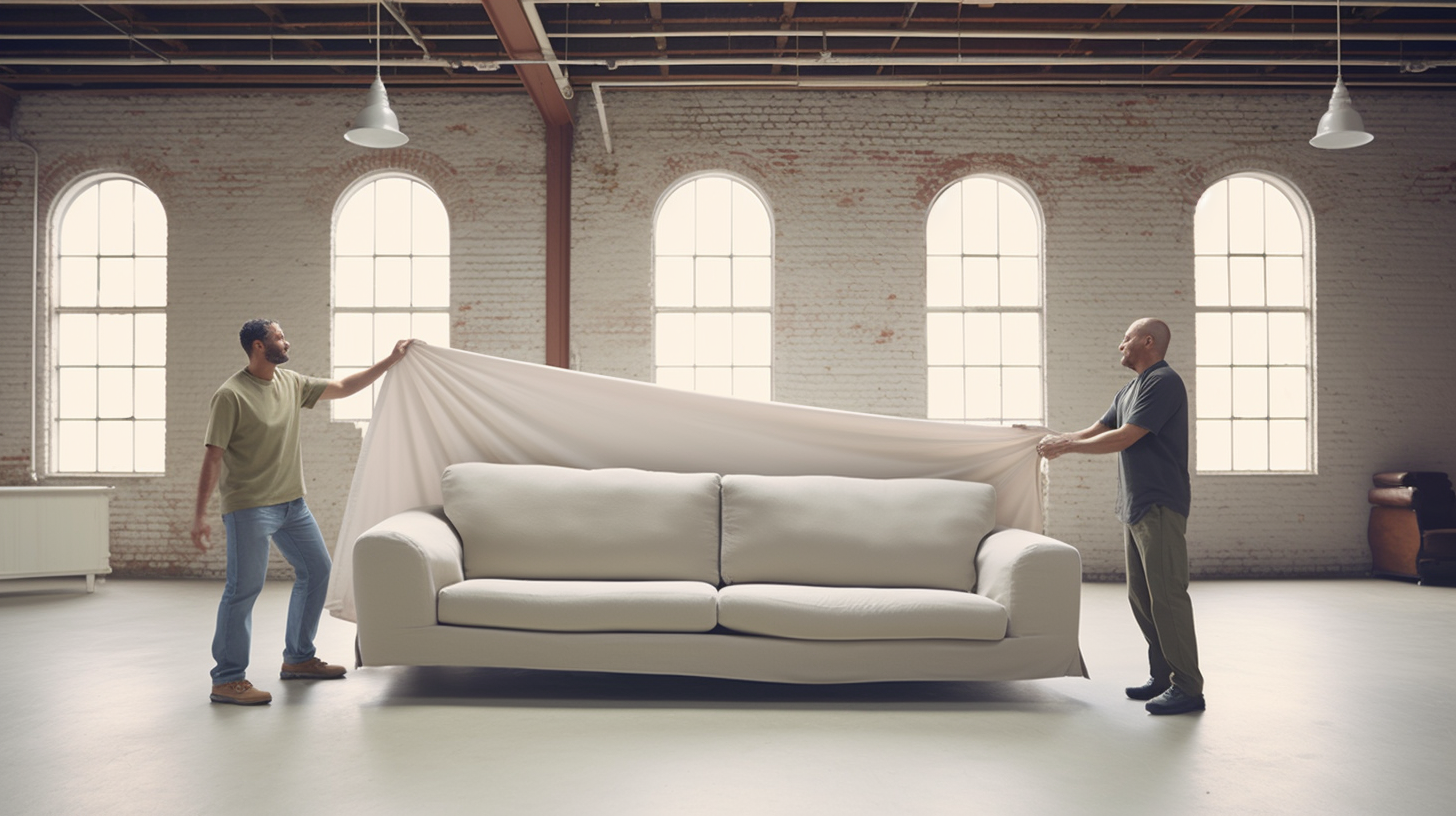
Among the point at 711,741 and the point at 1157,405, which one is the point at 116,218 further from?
the point at 1157,405

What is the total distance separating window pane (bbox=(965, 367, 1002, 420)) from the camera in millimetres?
7703

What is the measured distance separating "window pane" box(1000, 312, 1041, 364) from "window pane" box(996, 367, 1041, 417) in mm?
75

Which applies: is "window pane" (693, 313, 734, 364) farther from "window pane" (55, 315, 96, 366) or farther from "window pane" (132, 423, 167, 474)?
"window pane" (55, 315, 96, 366)

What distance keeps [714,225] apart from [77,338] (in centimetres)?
543

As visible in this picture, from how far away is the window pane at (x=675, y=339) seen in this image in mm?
7723

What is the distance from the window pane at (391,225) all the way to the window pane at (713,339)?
101 inches

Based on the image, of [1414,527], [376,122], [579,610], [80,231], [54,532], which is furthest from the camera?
[80,231]

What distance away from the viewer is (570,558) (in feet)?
12.4

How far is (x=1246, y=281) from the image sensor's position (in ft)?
25.5

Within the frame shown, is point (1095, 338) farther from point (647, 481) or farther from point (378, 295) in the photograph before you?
point (378, 295)

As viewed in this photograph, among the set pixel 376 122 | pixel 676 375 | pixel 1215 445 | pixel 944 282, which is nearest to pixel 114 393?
pixel 376 122

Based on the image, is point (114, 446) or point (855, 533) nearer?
point (855, 533)

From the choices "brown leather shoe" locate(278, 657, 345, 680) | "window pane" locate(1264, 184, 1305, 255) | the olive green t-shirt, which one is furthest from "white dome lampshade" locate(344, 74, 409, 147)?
"window pane" locate(1264, 184, 1305, 255)

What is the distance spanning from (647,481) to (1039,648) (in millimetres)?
1709
